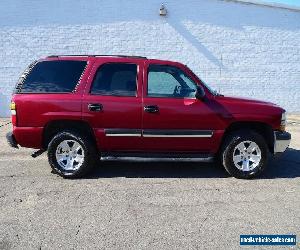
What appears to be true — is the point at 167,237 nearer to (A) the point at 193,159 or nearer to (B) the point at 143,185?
(B) the point at 143,185

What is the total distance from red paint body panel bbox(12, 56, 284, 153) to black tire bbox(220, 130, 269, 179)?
0.58 ft

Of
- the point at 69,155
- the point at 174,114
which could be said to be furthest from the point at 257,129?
the point at 69,155

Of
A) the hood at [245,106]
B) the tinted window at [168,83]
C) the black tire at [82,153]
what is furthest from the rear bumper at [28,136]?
the hood at [245,106]

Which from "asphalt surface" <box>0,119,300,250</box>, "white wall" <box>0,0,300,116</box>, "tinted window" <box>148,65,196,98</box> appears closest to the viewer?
"asphalt surface" <box>0,119,300,250</box>

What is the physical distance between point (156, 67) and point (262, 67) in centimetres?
850

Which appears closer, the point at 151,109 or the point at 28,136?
the point at 151,109

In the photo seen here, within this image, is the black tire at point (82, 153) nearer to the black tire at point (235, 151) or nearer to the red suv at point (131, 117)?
the red suv at point (131, 117)

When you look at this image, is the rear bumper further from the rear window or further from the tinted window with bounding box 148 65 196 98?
the tinted window with bounding box 148 65 196 98

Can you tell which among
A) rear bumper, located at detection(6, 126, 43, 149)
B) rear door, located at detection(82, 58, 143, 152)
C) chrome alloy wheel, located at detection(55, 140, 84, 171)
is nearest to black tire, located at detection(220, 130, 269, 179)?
rear door, located at detection(82, 58, 143, 152)

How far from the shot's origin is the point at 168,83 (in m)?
5.80

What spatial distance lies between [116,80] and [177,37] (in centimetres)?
749

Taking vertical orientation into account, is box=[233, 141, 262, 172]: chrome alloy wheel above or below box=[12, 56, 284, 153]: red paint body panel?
below

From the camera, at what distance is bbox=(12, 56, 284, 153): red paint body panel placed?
5625 mm

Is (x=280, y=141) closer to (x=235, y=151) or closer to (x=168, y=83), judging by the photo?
(x=235, y=151)
